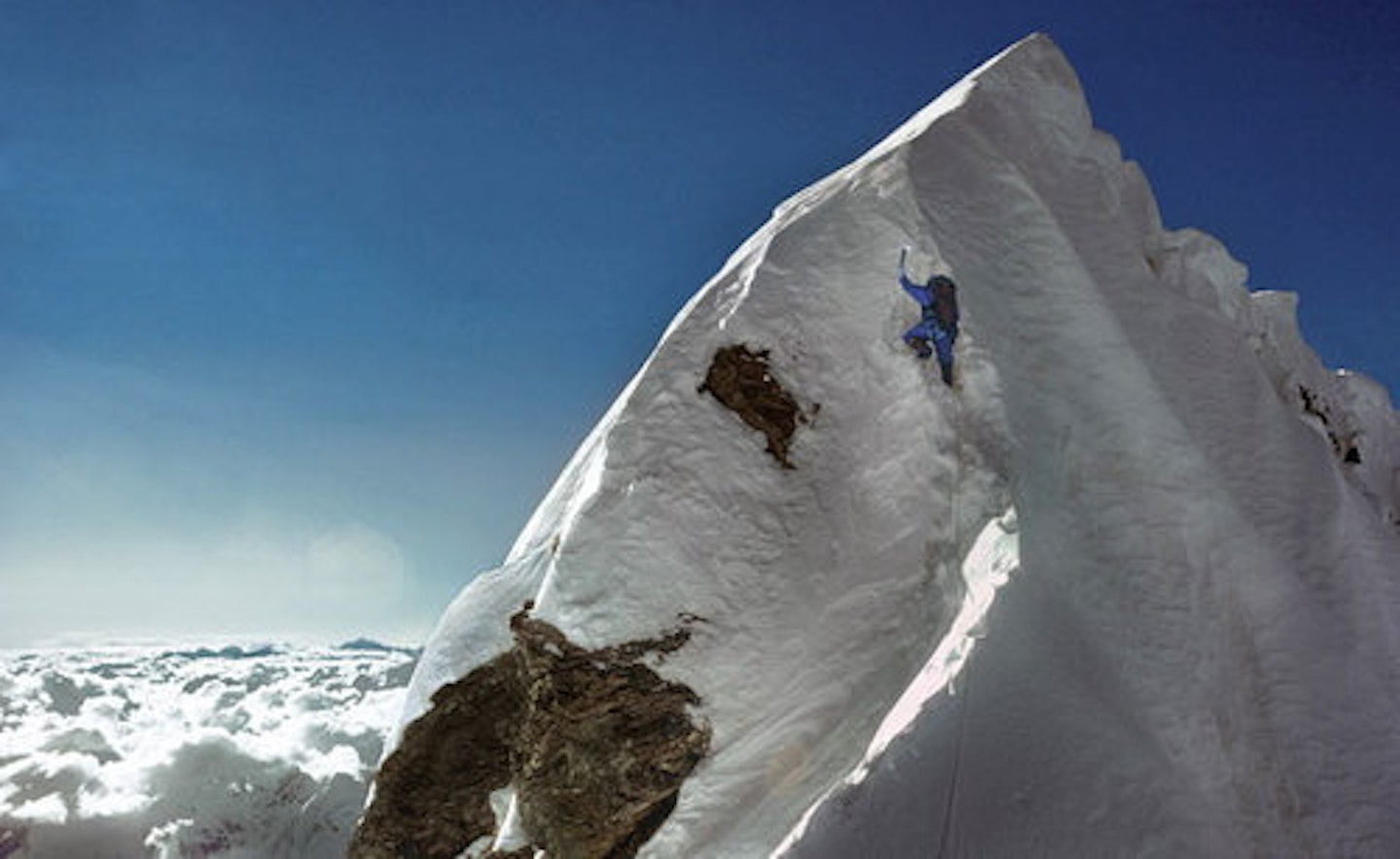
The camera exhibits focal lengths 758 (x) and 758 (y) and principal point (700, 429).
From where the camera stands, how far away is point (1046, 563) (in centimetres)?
709

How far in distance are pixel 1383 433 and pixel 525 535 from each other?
61.0 ft

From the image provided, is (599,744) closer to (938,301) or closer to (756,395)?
(756,395)

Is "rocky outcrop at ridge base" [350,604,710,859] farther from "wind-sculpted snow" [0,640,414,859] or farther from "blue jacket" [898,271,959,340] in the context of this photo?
"wind-sculpted snow" [0,640,414,859]

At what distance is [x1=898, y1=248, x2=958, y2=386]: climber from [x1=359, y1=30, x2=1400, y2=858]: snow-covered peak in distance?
0.17 m

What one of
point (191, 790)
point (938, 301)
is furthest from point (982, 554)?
point (191, 790)

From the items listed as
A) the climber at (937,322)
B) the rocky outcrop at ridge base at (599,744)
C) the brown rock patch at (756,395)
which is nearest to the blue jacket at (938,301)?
the climber at (937,322)

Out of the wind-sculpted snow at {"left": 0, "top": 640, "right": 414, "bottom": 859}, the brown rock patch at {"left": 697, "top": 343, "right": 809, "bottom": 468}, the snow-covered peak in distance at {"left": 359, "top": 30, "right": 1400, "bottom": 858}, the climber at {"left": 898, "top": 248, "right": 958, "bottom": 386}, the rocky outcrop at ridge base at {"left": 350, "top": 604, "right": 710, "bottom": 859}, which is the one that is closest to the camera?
the snow-covered peak in distance at {"left": 359, "top": 30, "right": 1400, "bottom": 858}

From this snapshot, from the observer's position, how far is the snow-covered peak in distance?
20.3 ft

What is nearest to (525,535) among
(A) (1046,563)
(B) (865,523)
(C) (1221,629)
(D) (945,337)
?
(B) (865,523)

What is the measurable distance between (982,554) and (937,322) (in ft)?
9.14

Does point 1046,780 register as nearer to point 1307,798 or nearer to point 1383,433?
point 1307,798

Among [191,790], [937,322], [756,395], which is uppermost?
[937,322]

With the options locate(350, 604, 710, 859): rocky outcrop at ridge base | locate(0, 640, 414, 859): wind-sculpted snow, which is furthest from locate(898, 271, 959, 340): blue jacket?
locate(0, 640, 414, 859): wind-sculpted snow

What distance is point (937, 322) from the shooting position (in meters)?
8.80
